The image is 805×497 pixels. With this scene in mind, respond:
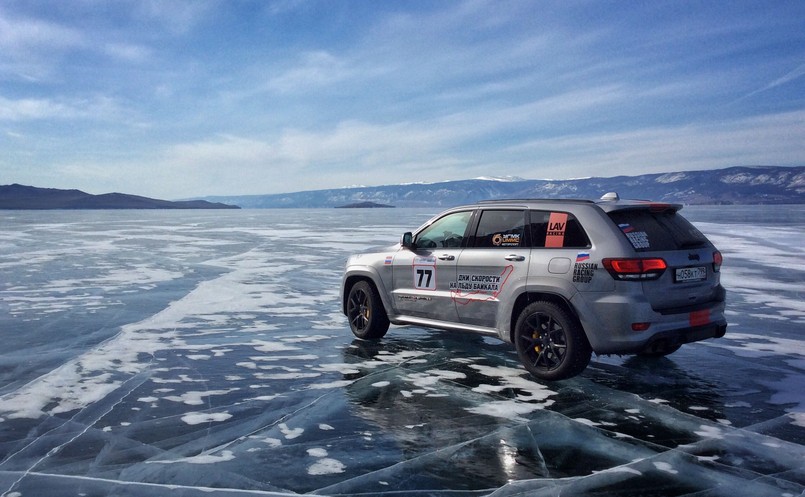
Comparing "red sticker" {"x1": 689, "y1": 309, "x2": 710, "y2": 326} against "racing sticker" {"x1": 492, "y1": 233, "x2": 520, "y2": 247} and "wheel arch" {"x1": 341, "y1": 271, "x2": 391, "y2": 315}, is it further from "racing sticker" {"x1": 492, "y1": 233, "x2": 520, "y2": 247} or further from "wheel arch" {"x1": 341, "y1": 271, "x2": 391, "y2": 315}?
"wheel arch" {"x1": 341, "y1": 271, "x2": 391, "y2": 315}

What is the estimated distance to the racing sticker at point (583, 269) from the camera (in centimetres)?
591

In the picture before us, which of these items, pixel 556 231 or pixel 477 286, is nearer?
pixel 556 231

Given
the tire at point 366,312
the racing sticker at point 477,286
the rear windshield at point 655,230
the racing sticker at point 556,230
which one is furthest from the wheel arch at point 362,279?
the rear windshield at point 655,230

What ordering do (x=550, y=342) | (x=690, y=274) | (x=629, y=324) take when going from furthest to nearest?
(x=550, y=342) → (x=690, y=274) → (x=629, y=324)

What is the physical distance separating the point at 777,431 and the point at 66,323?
8.96 metres

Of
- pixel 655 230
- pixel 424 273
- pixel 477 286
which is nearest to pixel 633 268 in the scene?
pixel 655 230

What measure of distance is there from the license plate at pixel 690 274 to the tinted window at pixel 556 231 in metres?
0.87

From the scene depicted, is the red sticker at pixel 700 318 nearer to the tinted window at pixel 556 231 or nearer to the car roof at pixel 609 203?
the car roof at pixel 609 203

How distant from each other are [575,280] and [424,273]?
2.08 m

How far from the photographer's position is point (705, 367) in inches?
277

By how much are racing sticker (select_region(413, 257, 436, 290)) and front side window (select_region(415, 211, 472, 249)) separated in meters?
0.20

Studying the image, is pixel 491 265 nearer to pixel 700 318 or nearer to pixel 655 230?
pixel 655 230

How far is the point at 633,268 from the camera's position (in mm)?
5770

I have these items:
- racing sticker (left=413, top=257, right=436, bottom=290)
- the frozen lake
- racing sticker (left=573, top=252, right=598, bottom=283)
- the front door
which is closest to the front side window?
the front door
